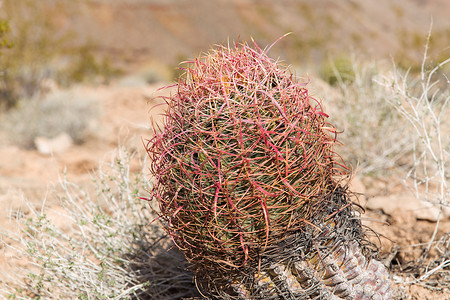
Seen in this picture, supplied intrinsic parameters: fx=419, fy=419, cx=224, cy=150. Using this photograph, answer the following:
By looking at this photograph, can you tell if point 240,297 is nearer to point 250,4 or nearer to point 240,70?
point 240,70

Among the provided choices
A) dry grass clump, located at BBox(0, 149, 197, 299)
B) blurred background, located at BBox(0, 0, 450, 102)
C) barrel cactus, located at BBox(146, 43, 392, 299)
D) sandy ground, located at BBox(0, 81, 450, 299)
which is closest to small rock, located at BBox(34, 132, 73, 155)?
sandy ground, located at BBox(0, 81, 450, 299)

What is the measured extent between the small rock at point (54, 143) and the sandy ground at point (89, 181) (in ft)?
0.40

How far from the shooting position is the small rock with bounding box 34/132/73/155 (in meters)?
8.35

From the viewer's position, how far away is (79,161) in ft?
22.6

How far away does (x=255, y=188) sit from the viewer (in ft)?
6.48

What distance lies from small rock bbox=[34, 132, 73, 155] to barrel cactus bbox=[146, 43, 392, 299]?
6.78 meters

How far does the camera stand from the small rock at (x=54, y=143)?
835 cm

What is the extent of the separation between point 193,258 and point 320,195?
755mm

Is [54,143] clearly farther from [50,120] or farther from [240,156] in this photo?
[240,156]

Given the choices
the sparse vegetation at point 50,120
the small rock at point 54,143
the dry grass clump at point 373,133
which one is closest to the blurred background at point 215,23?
the sparse vegetation at point 50,120

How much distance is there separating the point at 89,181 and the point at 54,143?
4.03 metres

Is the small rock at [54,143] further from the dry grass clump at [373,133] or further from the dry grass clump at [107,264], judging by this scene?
the dry grass clump at [373,133]

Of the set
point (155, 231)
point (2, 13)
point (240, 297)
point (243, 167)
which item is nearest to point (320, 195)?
point (243, 167)

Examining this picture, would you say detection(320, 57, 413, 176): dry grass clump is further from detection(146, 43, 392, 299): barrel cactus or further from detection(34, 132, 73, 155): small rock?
detection(34, 132, 73, 155): small rock
